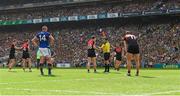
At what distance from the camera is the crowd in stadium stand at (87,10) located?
180ft

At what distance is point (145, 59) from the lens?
160ft

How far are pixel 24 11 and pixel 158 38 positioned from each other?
74.6 ft

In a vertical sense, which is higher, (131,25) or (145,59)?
Answer: (131,25)

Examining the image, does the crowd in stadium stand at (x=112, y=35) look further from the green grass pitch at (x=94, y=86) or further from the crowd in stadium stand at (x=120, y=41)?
the green grass pitch at (x=94, y=86)

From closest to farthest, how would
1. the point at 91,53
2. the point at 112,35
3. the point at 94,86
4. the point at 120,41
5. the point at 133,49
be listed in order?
the point at 94,86 < the point at 133,49 < the point at 91,53 < the point at 120,41 < the point at 112,35

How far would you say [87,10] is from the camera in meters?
61.1

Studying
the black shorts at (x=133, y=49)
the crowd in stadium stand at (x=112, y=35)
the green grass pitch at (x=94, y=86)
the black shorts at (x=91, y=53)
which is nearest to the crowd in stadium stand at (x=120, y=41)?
the crowd in stadium stand at (x=112, y=35)

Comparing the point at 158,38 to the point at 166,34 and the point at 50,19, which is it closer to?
the point at 166,34

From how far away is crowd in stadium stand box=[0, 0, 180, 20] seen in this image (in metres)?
55.0

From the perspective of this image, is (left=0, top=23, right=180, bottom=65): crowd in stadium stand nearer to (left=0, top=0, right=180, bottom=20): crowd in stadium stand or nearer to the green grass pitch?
(left=0, top=0, right=180, bottom=20): crowd in stadium stand

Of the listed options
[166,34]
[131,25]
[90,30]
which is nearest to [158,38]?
[166,34]

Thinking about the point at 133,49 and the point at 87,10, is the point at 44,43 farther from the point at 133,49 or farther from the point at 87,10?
the point at 87,10

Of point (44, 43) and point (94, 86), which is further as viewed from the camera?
point (44, 43)

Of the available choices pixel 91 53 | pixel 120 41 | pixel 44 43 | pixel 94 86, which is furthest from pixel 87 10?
pixel 94 86
